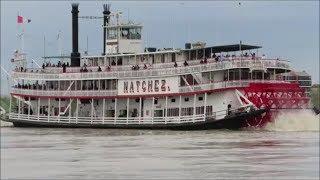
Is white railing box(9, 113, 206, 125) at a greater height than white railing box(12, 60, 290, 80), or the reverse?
white railing box(12, 60, 290, 80)

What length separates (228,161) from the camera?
83.2 ft

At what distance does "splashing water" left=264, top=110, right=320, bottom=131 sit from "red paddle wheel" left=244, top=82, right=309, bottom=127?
0.35 metres

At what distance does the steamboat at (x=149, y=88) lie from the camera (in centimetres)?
4916

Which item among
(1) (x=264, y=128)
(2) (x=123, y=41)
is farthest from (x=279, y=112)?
(2) (x=123, y=41)

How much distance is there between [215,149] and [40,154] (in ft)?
22.8

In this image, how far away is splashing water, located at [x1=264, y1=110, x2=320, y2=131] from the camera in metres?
46.8

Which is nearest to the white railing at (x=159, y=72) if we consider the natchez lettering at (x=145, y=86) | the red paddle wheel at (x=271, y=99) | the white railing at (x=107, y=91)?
the natchez lettering at (x=145, y=86)

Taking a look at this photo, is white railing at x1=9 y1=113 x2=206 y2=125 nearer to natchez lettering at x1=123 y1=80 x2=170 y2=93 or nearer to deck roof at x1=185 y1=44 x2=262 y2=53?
natchez lettering at x1=123 y1=80 x2=170 y2=93

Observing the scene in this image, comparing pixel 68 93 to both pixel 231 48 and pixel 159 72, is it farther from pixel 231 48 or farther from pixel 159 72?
pixel 231 48

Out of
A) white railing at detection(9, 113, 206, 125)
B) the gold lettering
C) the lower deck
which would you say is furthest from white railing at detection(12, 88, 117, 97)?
white railing at detection(9, 113, 206, 125)

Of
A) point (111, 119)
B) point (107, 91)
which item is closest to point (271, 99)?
point (111, 119)

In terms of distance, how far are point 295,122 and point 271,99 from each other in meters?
2.14

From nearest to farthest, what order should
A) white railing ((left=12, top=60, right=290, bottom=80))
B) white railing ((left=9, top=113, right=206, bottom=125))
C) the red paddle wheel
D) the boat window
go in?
the red paddle wheel
white railing ((left=12, top=60, right=290, bottom=80))
white railing ((left=9, top=113, right=206, bottom=125))
the boat window

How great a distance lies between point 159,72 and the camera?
5341 centimetres
